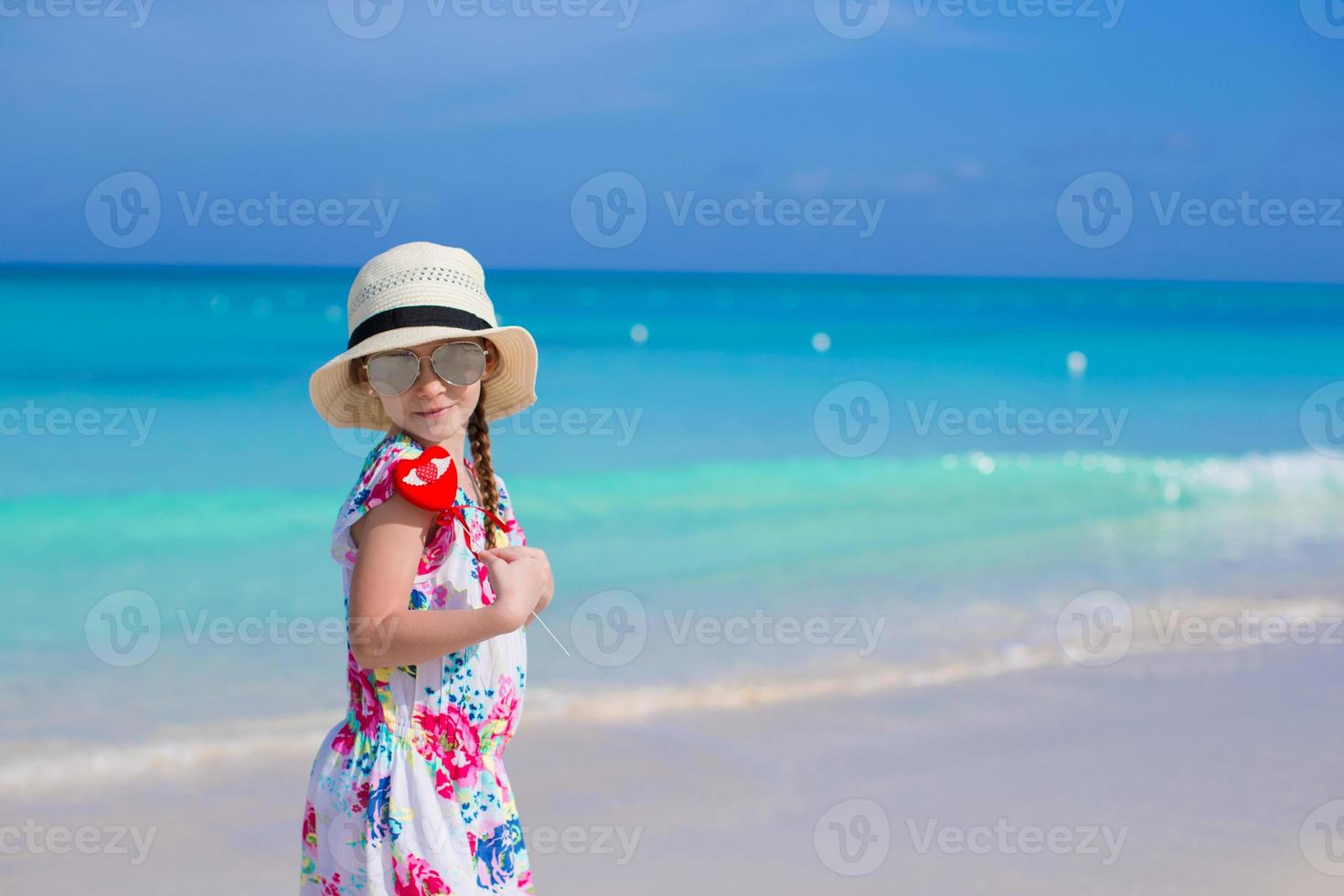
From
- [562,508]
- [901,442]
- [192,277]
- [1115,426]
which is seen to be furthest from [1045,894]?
[192,277]

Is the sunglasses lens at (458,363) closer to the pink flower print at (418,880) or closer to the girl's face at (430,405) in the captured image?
the girl's face at (430,405)

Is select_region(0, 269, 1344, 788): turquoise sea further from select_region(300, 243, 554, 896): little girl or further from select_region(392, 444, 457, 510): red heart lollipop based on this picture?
select_region(392, 444, 457, 510): red heart lollipop

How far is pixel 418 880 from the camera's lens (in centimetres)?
217

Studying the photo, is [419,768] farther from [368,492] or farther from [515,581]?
[368,492]

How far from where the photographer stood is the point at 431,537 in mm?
2238

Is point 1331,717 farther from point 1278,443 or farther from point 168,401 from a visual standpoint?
point 168,401

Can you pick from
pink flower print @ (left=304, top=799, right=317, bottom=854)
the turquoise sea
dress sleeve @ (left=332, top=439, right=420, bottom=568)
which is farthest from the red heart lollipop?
the turquoise sea

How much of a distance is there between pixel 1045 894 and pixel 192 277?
62.9 metres

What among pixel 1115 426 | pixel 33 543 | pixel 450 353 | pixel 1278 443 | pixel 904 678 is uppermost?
pixel 1115 426

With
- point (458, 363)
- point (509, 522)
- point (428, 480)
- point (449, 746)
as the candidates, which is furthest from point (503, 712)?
point (458, 363)

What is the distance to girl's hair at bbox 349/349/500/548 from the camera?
236 cm

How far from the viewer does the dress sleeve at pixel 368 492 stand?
2.15 meters

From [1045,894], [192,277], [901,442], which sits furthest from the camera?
[192,277]

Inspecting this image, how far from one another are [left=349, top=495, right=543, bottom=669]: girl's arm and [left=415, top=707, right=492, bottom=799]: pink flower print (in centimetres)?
14
